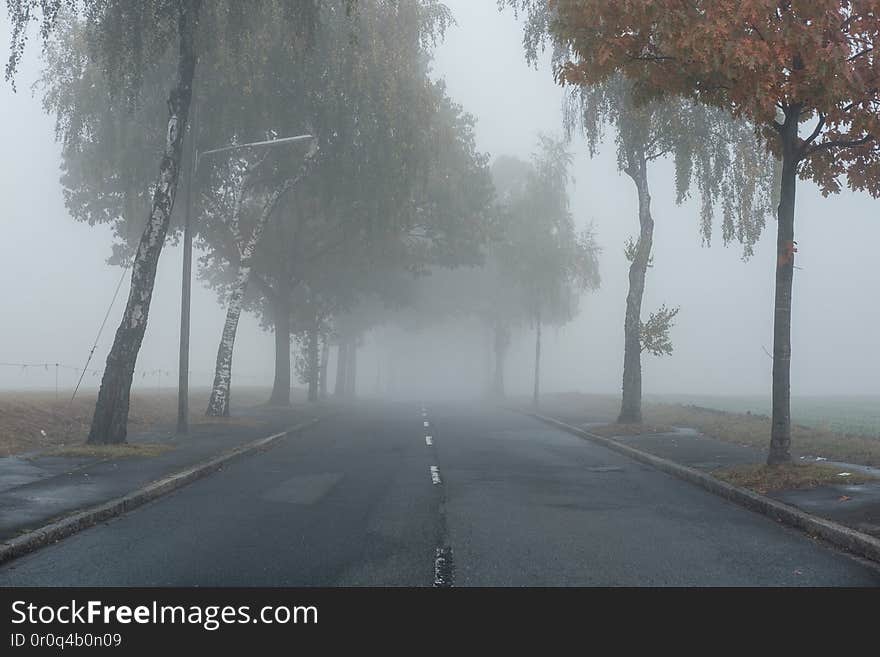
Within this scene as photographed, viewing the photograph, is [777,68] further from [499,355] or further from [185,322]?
[499,355]

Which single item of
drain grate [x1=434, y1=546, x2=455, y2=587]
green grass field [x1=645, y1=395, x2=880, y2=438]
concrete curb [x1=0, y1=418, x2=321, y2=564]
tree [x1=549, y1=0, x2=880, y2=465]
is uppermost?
tree [x1=549, y1=0, x2=880, y2=465]

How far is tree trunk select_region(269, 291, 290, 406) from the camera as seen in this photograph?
3378 cm

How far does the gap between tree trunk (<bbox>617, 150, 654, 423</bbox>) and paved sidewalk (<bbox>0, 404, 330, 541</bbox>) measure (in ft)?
31.0

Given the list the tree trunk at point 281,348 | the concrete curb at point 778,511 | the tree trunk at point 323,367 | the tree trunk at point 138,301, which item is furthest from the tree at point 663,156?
the tree trunk at point 323,367

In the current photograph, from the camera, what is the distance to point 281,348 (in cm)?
3506

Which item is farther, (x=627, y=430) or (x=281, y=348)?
(x=281, y=348)

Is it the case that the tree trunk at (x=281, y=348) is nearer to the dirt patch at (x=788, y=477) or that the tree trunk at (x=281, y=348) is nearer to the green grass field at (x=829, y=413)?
the green grass field at (x=829, y=413)

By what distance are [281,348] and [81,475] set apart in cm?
2280

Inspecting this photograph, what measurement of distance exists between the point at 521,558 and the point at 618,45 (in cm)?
742

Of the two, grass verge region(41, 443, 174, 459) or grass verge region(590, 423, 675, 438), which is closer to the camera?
grass verge region(41, 443, 174, 459)

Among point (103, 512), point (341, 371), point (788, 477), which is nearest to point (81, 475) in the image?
point (103, 512)

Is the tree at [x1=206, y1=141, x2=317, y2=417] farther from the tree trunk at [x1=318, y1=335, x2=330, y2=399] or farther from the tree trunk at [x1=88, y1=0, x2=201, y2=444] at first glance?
the tree trunk at [x1=318, y1=335, x2=330, y2=399]

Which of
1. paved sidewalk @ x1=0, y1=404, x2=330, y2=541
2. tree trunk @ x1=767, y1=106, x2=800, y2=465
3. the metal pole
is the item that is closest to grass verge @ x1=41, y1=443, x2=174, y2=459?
paved sidewalk @ x1=0, y1=404, x2=330, y2=541

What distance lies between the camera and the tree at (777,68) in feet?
35.5
